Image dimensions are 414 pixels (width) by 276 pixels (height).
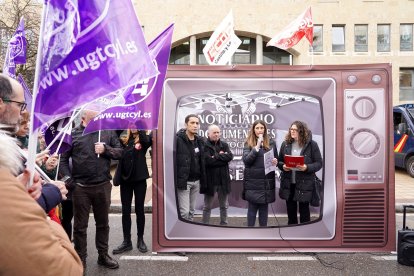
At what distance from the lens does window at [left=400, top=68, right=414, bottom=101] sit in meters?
Answer: 33.1

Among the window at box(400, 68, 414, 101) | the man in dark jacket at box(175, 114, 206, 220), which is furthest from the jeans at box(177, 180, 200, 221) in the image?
the window at box(400, 68, 414, 101)

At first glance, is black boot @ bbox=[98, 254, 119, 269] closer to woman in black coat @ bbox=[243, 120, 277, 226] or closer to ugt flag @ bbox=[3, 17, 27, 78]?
woman in black coat @ bbox=[243, 120, 277, 226]

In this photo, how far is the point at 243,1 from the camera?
31.9m

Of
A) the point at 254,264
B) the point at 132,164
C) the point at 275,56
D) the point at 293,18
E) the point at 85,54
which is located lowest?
the point at 254,264

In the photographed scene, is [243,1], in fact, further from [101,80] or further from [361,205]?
[101,80]

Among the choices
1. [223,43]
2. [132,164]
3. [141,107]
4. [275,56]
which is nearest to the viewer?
[141,107]

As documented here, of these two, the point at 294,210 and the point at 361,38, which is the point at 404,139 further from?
the point at 361,38

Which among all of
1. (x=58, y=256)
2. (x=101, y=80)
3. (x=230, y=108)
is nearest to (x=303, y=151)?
(x=230, y=108)

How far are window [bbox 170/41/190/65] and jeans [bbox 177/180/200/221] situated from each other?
30145 millimetres

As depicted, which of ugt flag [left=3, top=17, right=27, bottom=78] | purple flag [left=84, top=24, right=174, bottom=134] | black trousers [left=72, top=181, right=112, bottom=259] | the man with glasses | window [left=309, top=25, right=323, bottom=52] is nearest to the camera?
the man with glasses

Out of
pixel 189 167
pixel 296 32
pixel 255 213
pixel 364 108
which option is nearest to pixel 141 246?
pixel 189 167

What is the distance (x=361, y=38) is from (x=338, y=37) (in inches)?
75.8

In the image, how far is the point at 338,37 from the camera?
33.1 metres

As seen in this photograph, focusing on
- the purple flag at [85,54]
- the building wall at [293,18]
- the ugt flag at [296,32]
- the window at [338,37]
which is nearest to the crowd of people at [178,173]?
the purple flag at [85,54]
